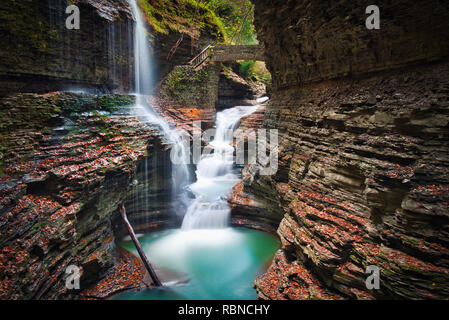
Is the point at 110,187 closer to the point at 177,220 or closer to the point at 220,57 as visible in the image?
the point at 177,220

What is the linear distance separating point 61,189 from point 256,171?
7327mm

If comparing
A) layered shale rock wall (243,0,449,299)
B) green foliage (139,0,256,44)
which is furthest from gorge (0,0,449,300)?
green foliage (139,0,256,44)

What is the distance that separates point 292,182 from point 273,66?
5.89 meters

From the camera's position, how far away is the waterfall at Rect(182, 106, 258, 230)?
10.3 m

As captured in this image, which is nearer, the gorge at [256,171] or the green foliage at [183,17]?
the gorge at [256,171]

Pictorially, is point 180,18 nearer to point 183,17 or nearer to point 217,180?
point 183,17

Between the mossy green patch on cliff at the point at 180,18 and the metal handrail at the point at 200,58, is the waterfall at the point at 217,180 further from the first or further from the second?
the mossy green patch on cliff at the point at 180,18

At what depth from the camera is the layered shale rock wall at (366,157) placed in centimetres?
391

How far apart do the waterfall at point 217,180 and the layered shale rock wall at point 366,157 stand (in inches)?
160

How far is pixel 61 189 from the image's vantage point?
610 centimetres

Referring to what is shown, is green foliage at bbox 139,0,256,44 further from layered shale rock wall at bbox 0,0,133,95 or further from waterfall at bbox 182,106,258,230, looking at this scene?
waterfall at bbox 182,106,258,230

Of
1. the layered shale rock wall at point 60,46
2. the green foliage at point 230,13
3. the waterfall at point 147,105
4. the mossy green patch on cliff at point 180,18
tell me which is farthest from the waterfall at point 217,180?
the green foliage at point 230,13

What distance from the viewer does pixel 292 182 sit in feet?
24.8

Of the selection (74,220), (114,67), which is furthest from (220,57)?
(74,220)
